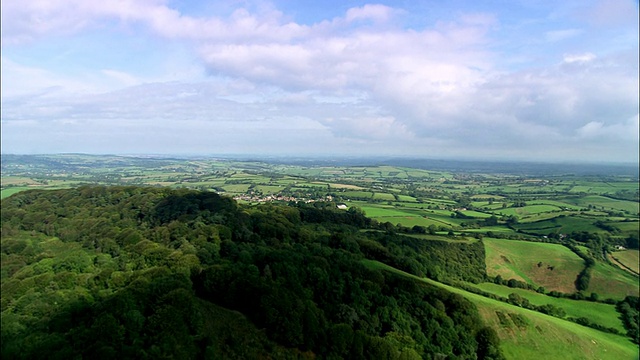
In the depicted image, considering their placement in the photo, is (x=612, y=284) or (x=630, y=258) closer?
(x=612, y=284)

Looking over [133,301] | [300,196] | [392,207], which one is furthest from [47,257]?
[392,207]

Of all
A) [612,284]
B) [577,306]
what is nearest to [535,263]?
[612,284]

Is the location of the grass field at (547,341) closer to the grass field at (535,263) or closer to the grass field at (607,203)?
the grass field at (535,263)

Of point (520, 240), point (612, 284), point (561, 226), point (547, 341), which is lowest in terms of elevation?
point (612, 284)

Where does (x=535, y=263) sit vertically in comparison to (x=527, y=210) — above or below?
below

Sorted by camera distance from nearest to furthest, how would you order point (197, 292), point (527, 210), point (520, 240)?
point (197, 292), point (520, 240), point (527, 210)

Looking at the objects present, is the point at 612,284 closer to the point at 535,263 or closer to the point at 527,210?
the point at 535,263

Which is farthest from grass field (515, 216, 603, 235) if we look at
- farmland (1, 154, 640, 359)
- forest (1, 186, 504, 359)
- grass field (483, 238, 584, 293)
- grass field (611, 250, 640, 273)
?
forest (1, 186, 504, 359)
